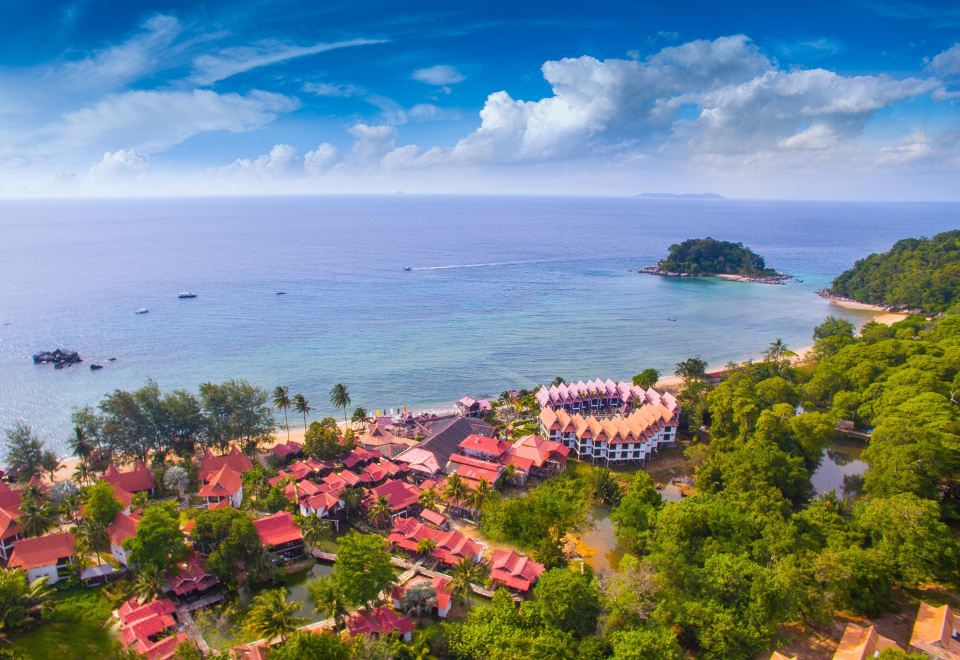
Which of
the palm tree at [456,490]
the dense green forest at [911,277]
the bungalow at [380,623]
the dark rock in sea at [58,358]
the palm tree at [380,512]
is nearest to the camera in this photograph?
the bungalow at [380,623]

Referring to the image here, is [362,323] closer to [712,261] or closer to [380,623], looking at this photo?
[380,623]

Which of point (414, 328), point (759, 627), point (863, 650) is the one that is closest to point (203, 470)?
point (759, 627)

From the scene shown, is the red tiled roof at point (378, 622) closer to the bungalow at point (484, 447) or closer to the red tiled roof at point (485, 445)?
the bungalow at point (484, 447)

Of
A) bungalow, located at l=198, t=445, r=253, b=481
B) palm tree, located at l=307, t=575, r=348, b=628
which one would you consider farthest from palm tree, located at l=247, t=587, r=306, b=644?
bungalow, located at l=198, t=445, r=253, b=481

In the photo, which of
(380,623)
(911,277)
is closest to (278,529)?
(380,623)

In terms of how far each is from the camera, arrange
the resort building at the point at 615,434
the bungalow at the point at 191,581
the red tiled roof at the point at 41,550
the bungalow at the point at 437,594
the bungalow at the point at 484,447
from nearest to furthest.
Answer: the bungalow at the point at 437,594 → the bungalow at the point at 191,581 → the red tiled roof at the point at 41,550 → the bungalow at the point at 484,447 → the resort building at the point at 615,434

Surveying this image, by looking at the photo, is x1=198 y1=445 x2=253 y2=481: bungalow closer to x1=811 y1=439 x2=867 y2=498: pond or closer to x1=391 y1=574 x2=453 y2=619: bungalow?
x1=391 y1=574 x2=453 y2=619: bungalow

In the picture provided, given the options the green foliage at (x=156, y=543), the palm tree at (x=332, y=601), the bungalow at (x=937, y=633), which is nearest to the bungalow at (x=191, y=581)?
the green foliage at (x=156, y=543)
